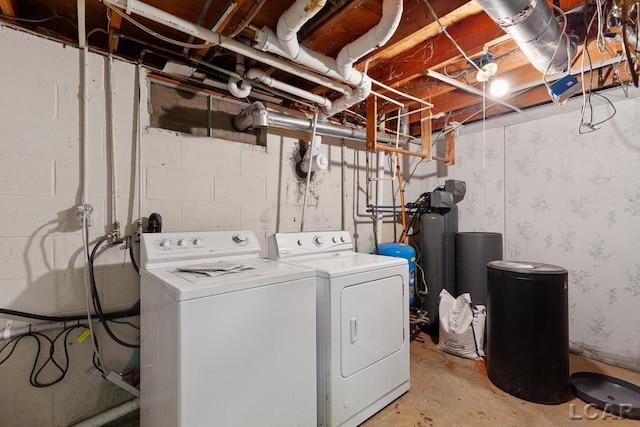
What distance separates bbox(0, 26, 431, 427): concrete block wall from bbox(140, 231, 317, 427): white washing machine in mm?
377

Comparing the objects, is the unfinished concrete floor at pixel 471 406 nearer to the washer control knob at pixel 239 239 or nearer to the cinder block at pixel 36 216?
the washer control knob at pixel 239 239

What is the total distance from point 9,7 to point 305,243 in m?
1.99

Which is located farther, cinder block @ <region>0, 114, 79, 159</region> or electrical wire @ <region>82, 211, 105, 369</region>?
electrical wire @ <region>82, 211, 105, 369</region>

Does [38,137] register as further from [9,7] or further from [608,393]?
[608,393]

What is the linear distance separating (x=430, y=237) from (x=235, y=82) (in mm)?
2196

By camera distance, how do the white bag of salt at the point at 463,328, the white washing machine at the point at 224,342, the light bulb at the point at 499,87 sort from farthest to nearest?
the white bag of salt at the point at 463,328 → the light bulb at the point at 499,87 → the white washing machine at the point at 224,342

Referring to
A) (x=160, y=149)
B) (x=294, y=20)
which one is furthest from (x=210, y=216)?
(x=294, y=20)

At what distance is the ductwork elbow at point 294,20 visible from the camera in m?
1.33

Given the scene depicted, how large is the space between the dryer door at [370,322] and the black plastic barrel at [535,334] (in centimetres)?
71

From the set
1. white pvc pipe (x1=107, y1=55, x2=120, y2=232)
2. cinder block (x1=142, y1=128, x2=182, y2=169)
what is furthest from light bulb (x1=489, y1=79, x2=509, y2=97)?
white pvc pipe (x1=107, y1=55, x2=120, y2=232)

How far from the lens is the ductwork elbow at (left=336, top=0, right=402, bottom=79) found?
140cm

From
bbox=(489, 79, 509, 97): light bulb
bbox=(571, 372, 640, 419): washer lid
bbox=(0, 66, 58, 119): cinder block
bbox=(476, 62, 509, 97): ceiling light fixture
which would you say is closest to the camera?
bbox=(0, 66, 58, 119): cinder block

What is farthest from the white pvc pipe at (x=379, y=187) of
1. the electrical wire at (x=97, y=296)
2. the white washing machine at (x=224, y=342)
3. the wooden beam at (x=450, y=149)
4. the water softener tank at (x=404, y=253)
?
the electrical wire at (x=97, y=296)

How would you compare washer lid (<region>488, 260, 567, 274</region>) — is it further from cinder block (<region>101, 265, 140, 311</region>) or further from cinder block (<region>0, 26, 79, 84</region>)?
cinder block (<region>0, 26, 79, 84</region>)
